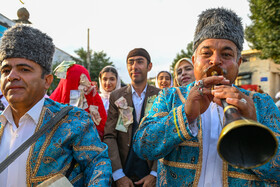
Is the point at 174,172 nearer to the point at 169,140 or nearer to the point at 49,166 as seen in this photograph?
the point at 169,140

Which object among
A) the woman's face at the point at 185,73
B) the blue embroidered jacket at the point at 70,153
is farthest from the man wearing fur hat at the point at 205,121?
the woman's face at the point at 185,73

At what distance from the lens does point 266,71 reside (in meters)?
24.4

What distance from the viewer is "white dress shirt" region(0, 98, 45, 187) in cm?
167

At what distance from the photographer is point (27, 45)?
1.85 meters

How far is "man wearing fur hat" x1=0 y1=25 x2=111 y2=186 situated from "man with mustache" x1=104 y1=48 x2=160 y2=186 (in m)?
1.06

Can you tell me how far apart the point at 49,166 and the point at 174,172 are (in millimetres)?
922

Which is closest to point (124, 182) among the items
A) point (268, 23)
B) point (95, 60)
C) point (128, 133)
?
point (128, 133)

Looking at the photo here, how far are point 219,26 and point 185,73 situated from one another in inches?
94.1

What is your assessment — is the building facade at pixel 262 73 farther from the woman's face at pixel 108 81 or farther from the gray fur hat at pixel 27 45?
the gray fur hat at pixel 27 45

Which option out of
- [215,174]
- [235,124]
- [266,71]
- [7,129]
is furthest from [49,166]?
[266,71]

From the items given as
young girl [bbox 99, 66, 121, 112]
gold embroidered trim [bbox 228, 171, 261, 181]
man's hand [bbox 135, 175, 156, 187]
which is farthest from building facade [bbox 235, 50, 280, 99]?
gold embroidered trim [bbox 228, 171, 261, 181]

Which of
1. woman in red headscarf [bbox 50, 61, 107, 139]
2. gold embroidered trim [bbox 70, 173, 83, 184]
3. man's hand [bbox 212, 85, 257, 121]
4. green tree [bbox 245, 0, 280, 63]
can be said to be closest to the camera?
man's hand [bbox 212, 85, 257, 121]

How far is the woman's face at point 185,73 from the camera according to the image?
13.3 ft

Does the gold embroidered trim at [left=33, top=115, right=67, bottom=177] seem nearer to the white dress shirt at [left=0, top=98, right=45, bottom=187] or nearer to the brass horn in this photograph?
the white dress shirt at [left=0, top=98, right=45, bottom=187]
